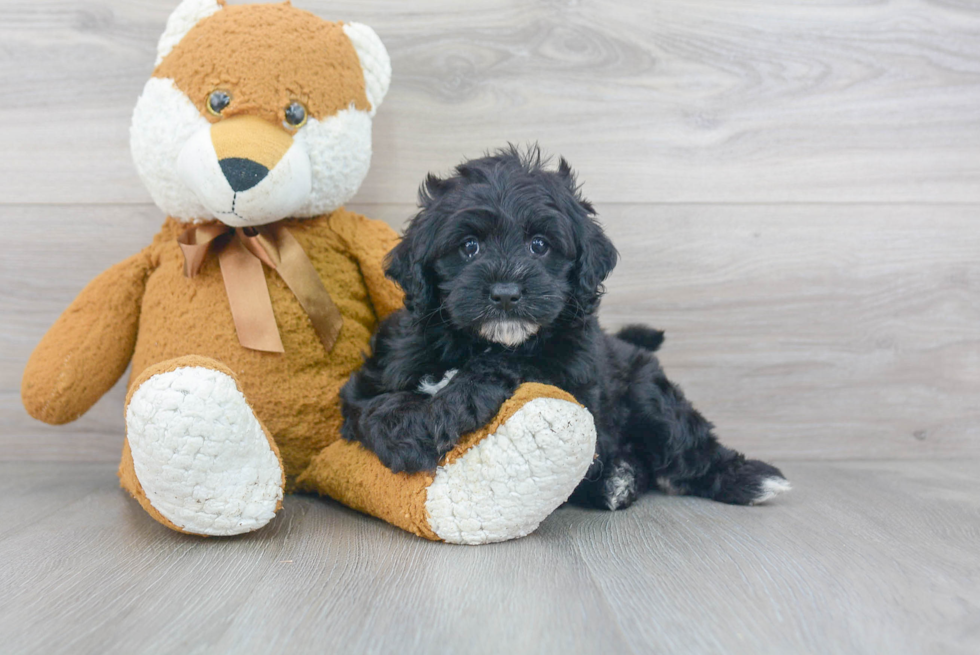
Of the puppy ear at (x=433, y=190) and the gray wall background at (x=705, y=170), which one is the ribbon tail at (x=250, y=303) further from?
the gray wall background at (x=705, y=170)

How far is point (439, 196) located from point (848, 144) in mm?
1277

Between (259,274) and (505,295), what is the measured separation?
0.62 m

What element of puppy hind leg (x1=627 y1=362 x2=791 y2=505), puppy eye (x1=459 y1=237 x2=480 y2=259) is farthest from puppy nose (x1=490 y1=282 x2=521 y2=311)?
puppy hind leg (x1=627 y1=362 x2=791 y2=505)

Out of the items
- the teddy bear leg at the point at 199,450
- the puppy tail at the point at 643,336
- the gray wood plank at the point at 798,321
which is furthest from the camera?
the gray wood plank at the point at 798,321

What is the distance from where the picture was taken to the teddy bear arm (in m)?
1.55

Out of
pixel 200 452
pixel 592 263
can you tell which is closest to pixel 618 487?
pixel 592 263

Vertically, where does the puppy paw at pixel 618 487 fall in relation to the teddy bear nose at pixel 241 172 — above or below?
below

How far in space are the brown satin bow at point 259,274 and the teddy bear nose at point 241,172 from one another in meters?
0.18

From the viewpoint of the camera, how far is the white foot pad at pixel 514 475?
119 cm

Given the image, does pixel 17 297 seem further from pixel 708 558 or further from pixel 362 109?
pixel 708 558

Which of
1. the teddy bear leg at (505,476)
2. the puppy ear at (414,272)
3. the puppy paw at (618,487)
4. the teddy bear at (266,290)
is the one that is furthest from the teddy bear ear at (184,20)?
the puppy paw at (618,487)

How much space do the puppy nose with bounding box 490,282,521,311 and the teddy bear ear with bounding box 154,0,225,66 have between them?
3.15ft

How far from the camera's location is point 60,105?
75.2 inches

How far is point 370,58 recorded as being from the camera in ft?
5.40
